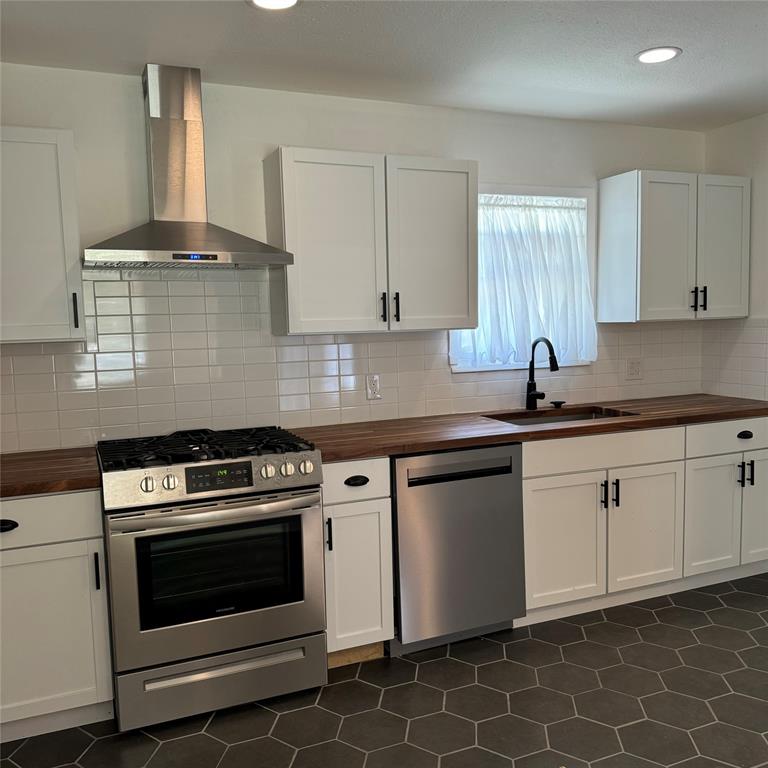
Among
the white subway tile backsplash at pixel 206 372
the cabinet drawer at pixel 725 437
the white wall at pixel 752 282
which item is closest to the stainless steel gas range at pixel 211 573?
the white subway tile backsplash at pixel 206 372

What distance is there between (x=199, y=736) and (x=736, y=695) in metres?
2.00

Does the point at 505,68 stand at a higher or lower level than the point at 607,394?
higher

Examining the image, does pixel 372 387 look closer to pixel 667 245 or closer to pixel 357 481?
pixel 357 481

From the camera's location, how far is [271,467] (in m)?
2.62

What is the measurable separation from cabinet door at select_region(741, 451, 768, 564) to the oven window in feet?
7.96

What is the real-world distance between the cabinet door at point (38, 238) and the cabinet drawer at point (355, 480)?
1.16 m

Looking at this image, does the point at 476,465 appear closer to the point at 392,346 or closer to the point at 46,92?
the point at 392,346

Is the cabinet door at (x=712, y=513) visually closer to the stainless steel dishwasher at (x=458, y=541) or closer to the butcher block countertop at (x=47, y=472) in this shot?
the stainless steel dishwasher at (x=458, y=541)

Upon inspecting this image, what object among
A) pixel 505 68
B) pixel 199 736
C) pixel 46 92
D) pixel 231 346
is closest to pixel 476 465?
pixel 231 346

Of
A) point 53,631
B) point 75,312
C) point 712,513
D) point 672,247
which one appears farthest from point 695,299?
point 53,631

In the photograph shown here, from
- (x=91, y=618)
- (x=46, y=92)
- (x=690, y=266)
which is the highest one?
(x=46, y=92)

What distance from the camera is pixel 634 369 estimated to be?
4.20 m

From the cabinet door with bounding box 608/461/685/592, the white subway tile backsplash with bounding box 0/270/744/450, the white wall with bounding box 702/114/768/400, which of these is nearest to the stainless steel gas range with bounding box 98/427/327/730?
the white subway tile backsplash with bounding box 0/270/744/450

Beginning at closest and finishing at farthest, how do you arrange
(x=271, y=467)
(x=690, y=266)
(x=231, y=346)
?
1. (x=271, y=467)
2. (x=231, y=346)
3. (x=690, y=266)
